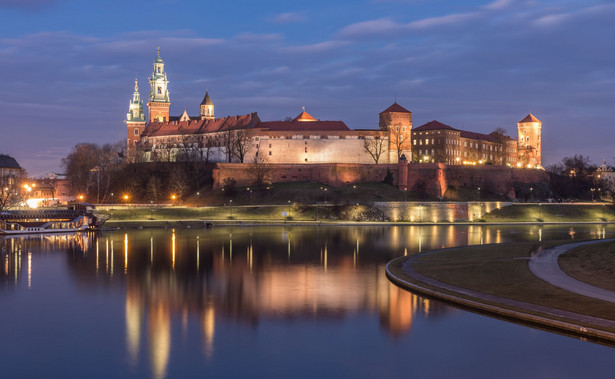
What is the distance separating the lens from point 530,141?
12244 cm

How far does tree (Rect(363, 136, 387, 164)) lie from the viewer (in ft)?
295

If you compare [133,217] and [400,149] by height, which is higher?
[400,149]

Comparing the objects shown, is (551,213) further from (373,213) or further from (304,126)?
(304,126)

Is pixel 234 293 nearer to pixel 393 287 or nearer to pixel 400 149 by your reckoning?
pixel 393 287

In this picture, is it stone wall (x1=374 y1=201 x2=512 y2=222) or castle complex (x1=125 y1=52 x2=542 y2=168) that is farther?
castle complex (x1=125 y1=52 x2=542 y2=168)

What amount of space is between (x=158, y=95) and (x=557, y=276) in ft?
338

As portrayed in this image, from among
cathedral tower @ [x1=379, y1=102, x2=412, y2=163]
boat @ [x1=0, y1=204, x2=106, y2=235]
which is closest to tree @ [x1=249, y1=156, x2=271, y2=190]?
cathedral tower @ [x1=379, y1=102, x2=412, y2=163]

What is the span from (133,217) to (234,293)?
147 feet

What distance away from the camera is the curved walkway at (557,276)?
2057 centimetres

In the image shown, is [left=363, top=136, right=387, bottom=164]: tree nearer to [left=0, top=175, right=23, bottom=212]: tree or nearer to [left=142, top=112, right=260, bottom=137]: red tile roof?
[left=142, top=112, right=260, bottom=137]: red tile roof

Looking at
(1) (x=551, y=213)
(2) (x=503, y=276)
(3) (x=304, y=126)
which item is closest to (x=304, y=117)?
(3) (x=304, y=126)

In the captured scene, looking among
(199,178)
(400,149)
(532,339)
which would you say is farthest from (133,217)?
(532,339)

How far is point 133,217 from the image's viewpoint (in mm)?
67438

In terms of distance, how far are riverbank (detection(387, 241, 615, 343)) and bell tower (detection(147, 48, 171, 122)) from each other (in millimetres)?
90728
